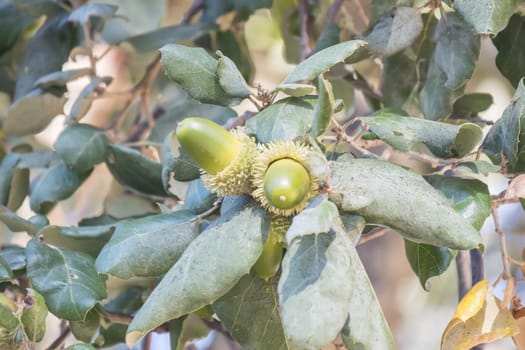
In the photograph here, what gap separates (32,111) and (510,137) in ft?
2.14

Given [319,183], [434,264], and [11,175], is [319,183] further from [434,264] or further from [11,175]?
[11,175]

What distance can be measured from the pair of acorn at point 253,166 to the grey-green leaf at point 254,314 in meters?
0.05

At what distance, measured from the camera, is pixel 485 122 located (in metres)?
0.85

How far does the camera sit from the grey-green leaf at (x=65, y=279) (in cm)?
69

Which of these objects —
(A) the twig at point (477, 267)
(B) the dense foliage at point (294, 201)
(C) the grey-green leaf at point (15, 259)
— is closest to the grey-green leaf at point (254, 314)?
(B) the dense foliage at point (294, 201)

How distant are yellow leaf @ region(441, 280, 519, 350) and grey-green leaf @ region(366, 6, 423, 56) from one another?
0.88 ft

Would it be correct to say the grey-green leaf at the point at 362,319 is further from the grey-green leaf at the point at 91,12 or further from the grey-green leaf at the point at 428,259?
the grey-green leaf at the point at 91,12

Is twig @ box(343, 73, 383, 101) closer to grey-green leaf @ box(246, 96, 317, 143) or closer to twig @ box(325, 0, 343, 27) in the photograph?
twig @ box(325, 0, 343, 27)

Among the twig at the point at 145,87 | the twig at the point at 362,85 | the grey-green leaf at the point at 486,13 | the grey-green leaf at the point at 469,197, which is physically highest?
the grey-green leaf at the point at 486,13

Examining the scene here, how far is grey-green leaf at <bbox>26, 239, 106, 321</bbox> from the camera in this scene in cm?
69

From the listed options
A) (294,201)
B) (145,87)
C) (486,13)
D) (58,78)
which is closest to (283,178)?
(294,201)

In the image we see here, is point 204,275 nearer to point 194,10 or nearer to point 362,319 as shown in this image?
point 362,319

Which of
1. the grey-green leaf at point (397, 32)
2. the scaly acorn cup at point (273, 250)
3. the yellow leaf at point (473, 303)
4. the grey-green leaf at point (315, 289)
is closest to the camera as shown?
the grey-green leaf at point (315, 289)

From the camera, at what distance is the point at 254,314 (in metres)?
0.66
